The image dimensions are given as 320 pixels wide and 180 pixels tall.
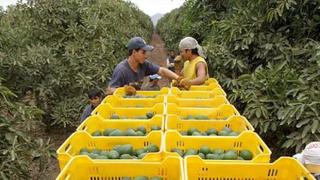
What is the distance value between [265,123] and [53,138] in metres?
3.80

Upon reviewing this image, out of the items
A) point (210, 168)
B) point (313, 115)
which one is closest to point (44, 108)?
point (313, 115)

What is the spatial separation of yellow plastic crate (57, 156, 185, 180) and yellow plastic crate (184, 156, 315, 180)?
0.08 meters

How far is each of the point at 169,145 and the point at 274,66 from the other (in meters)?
2.86

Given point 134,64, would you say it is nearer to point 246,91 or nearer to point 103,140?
point 246,91

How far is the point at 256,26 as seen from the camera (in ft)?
17.8

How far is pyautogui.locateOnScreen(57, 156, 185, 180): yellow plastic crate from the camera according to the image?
2.04m

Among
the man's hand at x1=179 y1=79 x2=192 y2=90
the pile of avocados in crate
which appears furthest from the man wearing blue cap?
the pile of avocados in crate

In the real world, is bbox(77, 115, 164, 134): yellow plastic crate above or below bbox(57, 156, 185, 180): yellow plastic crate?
above

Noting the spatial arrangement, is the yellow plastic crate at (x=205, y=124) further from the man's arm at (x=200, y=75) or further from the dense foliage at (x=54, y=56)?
the dense foliage at (x=54, y=56)

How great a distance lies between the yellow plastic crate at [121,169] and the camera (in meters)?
2.04

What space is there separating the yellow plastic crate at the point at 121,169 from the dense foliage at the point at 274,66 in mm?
2009

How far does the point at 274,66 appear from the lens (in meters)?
4.88

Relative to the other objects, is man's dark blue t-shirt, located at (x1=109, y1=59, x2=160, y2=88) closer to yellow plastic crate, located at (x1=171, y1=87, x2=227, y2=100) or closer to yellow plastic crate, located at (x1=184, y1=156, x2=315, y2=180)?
yellow plastic crate, located at (x1=171, y1=87, x2=227, y2=100)

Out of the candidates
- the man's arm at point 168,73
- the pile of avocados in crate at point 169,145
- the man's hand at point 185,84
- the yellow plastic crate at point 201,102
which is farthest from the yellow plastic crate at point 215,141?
the man's arm at point 168,73
